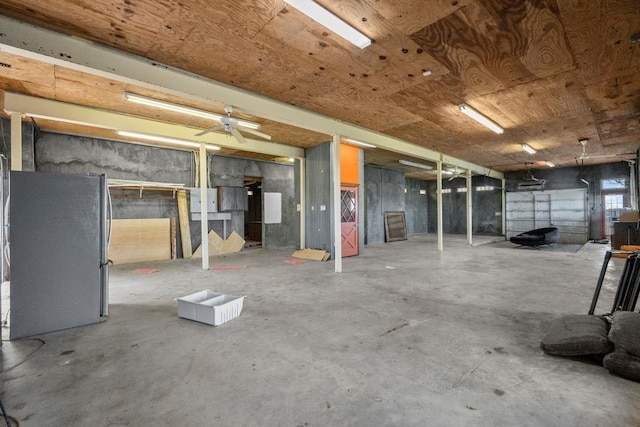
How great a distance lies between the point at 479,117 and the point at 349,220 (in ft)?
13.6

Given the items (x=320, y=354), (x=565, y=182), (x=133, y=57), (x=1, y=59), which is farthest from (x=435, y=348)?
(x=565, y=182)

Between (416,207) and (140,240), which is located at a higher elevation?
(416,207)

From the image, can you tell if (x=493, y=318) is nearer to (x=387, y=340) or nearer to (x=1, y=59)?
(x=387, y=340)

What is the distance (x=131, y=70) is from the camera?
3.25 metres

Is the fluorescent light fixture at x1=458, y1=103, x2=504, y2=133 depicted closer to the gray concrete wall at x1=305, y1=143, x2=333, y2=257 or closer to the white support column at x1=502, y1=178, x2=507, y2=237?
the gray concrete wall at x1=305, y1=143, x2=333, y2=257

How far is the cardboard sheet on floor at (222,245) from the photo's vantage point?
8.40 meters

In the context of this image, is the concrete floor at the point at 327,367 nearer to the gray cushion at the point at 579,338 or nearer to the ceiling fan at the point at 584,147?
the gray cushion at the point at 579,338

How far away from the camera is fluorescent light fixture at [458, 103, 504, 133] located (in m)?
4.94

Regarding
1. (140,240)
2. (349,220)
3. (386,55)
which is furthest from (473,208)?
(140,240)

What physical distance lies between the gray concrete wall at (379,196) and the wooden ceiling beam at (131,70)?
6.55 m

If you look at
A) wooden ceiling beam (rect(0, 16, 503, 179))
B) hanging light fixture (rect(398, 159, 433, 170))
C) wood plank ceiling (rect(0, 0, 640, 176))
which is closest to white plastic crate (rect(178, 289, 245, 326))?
wooden ceiling beam (rect(0, 16, 503, 179))

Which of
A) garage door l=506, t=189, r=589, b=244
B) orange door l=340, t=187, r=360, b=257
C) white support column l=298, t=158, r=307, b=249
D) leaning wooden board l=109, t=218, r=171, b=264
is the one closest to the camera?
leaning wooden board l=109, t=218, r=171, b=264

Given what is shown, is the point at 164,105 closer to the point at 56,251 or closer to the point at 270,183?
the point at 56,251

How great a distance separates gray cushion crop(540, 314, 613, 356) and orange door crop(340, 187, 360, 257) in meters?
5.69
